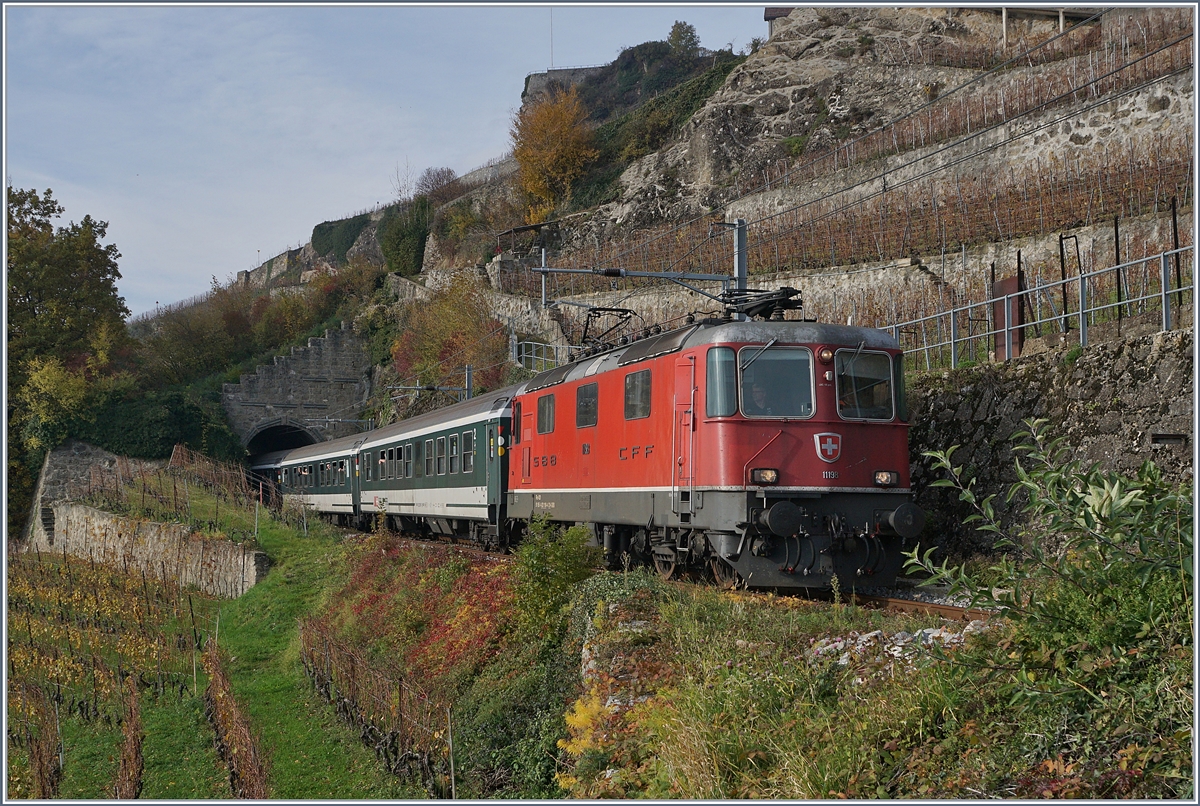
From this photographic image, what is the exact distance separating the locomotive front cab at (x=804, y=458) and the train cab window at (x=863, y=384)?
1 cm

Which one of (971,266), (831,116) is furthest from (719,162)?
(971,266)

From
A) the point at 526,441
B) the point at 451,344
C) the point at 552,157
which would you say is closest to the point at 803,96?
the point at 552,157

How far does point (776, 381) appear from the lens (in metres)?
11.8

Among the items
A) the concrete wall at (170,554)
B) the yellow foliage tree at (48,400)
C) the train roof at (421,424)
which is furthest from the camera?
the yellow foliage tree at (48,400)

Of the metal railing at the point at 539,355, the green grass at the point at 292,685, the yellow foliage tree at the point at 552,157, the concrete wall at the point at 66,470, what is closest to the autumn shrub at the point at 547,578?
the green grass at the point at 292,685

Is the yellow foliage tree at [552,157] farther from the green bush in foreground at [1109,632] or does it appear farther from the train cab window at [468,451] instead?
the green bush in foreground at [1109,632]

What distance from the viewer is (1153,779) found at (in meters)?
4.75

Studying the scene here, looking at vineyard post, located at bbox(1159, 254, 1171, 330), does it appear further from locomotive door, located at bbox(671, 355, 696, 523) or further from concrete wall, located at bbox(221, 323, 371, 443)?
concrete wall, located at bbox(221, 323, 371, 443)

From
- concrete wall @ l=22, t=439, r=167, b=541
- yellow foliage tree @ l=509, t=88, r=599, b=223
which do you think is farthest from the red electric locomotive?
yellow foliage tree @ l=509, t=88, r=599, b=223

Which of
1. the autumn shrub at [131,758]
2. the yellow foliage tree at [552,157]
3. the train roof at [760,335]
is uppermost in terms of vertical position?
the yellow foliage tree at [552,157]

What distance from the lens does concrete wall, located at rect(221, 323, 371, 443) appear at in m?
50.8

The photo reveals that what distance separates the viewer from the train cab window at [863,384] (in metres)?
11.9

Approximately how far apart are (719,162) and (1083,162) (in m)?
21.3

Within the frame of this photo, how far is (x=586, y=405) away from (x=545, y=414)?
1886 millimetres
